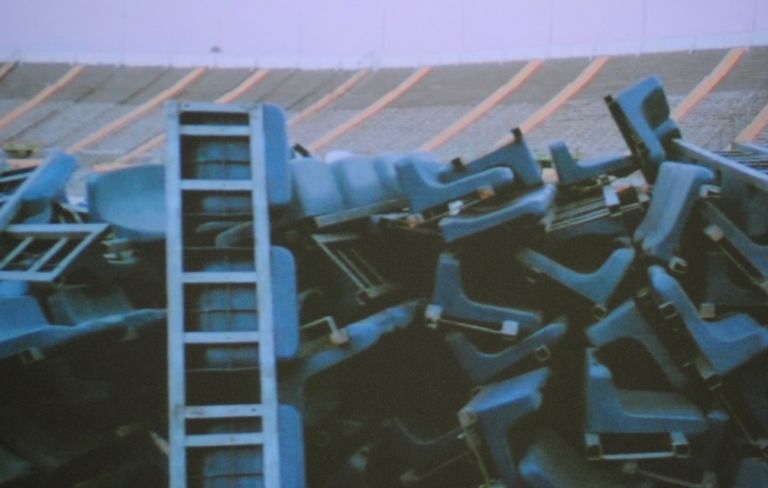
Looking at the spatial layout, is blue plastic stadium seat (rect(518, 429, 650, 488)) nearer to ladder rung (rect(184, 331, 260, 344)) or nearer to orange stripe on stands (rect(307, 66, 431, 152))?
ladder rung (rect(184, 331, 260, 344))

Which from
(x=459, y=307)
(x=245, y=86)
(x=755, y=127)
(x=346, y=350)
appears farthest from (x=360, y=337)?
(x=245, y=86)

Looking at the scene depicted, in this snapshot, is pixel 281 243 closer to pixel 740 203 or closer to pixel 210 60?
pixel 740 203

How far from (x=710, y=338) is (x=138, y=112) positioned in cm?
2148

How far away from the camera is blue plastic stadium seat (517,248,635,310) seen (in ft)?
12.1

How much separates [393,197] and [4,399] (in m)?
1.92

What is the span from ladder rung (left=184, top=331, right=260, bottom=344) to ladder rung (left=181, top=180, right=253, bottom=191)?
0.60 metres

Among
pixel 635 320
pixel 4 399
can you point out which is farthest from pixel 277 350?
pixel 635 320

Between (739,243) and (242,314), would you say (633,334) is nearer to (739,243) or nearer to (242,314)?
(739,243)

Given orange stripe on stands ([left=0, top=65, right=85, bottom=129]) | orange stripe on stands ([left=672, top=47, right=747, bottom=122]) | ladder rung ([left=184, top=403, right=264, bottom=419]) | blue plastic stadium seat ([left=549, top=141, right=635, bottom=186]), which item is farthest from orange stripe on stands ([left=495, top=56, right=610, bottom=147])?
ladder rung ([left=184, top=403, right=264, bottom=419])

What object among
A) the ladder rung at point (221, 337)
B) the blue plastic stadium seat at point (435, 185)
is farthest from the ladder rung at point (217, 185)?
the blue plastic stadium seat at point (435, 185)

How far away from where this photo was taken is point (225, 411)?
3334 millimetres

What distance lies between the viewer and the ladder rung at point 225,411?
10.9ft

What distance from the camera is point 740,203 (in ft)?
13.0

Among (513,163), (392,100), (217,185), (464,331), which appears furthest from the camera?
(392,100)
